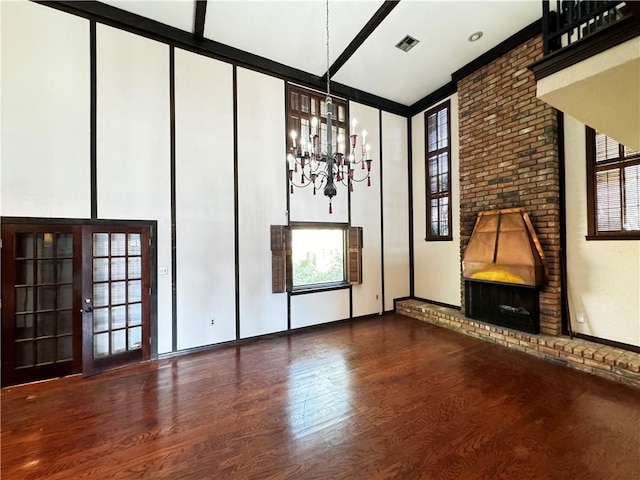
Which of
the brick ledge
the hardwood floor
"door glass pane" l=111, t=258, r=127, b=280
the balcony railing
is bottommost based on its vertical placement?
the hardwood floor

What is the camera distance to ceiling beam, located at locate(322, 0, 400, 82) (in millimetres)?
4009

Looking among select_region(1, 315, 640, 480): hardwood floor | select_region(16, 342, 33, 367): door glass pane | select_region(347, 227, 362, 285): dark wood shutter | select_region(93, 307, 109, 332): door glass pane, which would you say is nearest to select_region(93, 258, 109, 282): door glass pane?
select_region(93, 307, 109, 332): door glass pane

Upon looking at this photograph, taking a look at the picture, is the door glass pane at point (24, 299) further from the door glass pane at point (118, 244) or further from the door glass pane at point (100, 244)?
the door glass pane at point (118, 244)

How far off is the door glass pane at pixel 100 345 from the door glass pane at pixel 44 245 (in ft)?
3.99

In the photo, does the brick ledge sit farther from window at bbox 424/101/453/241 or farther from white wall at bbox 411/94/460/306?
window at bbox 424/101/453/241

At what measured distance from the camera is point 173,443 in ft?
7.84

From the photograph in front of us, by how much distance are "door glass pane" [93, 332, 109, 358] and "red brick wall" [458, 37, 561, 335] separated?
238 inches

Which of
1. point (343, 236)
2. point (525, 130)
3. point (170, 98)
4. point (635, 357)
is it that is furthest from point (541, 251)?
point (170, 98)

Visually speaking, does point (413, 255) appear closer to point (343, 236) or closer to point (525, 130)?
point (343, 236)

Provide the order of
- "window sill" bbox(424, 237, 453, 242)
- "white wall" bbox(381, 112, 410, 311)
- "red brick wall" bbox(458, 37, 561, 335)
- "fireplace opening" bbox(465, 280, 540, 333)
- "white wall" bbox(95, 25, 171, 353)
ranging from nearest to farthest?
"white wall" bbox(95, 25, 171, 353) → "red brick wall" bbox(458, 37, 561, 335) → "fireplace opening" bbox(465, 280, 540, 333) → "window sill" bbox(424, 237, 453, 242) → "white wall" bbox(381, 112, 410, 311)

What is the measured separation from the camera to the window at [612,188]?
3.62 m

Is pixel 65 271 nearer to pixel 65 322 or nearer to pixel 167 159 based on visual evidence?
pixel 65 322

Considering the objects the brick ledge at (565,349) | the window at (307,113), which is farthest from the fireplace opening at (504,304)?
the window at (307,113)

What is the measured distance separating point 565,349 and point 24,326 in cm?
693
